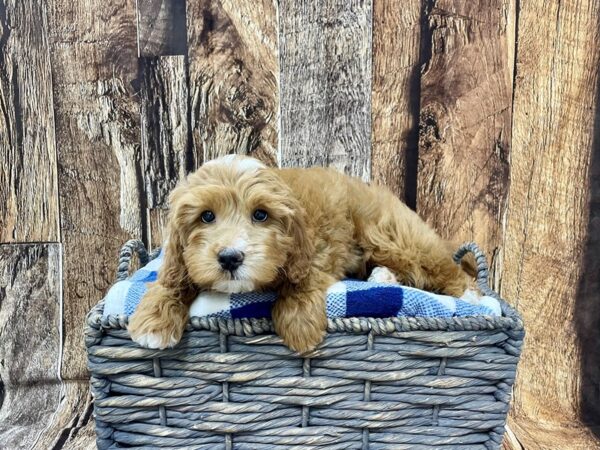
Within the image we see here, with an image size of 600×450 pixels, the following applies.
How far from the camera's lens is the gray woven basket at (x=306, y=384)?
145 centimetres

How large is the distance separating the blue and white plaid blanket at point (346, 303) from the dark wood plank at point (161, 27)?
4.03 ft

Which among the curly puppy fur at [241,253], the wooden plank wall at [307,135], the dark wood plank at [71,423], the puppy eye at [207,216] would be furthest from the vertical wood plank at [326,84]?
the dark wood plank at [71,423]

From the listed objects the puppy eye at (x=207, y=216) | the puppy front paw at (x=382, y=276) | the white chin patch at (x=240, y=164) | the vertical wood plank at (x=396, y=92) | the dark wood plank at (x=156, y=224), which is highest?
the vertical wood plank at (x=396, y=92)

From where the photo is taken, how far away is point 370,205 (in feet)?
6.56

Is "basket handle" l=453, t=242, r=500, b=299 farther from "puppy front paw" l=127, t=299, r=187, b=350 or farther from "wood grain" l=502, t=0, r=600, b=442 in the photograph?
Result: "puppy front paw" l=127, t=299, r=187, b=350

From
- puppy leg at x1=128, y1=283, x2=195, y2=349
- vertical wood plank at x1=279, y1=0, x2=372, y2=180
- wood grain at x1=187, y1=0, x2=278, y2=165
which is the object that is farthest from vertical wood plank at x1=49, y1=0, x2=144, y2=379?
puppy leg at x1=128, y1=283, x2=195, y2=349

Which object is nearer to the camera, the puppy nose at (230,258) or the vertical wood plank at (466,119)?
the puppy nose at (230,258)

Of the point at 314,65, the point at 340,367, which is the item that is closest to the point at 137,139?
the point at 314,65

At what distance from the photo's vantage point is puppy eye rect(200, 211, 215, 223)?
1.47 metres

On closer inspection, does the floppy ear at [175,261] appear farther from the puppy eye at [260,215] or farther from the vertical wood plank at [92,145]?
the vertical wood plank at [92,145]

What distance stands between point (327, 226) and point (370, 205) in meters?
Answer: 0.26

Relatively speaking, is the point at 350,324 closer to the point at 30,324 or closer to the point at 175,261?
the point at 175,261

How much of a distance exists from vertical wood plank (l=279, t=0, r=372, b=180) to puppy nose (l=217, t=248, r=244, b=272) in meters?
1.15

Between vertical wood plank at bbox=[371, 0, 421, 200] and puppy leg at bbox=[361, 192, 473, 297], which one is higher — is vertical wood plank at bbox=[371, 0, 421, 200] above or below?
above
